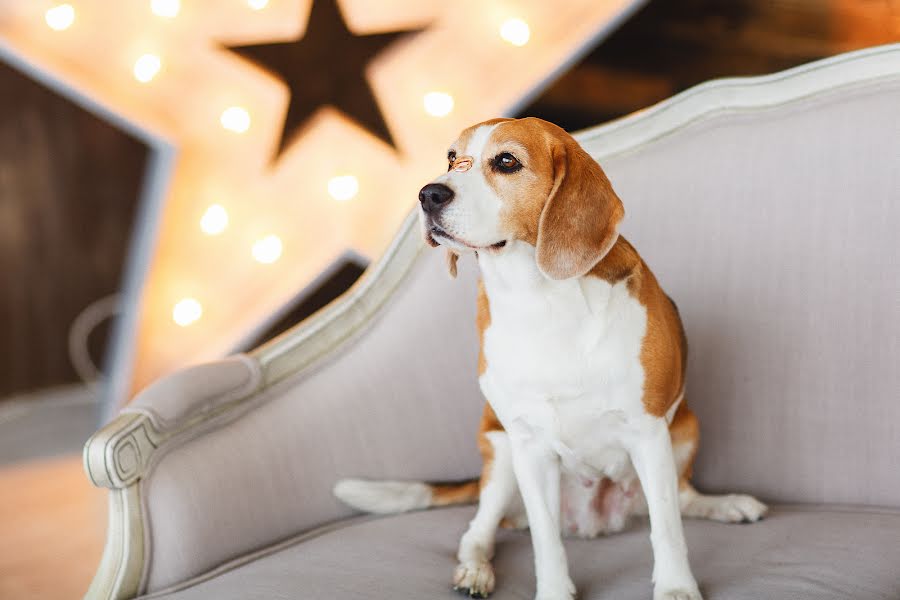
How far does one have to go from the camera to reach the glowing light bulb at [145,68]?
9.56 ft

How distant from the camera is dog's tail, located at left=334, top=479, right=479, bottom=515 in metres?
1.65

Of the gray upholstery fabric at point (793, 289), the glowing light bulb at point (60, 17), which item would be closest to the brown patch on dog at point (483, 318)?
the gray upholstery fabric at point (793, 289)

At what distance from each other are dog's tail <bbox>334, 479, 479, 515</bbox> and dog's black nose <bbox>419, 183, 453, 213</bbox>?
2.03 feet

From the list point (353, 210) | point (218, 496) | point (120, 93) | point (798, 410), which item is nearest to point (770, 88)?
point (798, 410)

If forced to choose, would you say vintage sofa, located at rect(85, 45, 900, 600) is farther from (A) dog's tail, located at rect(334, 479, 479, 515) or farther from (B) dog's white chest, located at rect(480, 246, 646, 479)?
(B) dog's white chest, located at rect(480, 246, 646, 479)

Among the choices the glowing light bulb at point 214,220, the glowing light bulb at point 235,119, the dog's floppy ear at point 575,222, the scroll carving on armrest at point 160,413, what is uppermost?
the glowing light bulb at point 235,119

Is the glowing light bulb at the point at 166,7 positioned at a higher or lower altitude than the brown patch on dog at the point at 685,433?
higher

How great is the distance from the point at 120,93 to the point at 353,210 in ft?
2.73

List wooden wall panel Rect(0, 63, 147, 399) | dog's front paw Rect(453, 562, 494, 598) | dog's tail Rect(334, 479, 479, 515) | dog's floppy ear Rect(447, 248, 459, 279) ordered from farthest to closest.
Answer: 1. wooden wall panel Rect(0, 63, 147, 399)
2. dog's tail Rect(334, 479, 479, 515)
3. dog's floppy ear Rect(447, 248, 459, 279)
4. dog's front paw Rect(453, 562, 494, 598)

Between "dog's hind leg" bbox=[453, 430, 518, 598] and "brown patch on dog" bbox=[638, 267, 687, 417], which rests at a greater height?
"brown patch on dog" bbox=[638, 267, 687, 417]

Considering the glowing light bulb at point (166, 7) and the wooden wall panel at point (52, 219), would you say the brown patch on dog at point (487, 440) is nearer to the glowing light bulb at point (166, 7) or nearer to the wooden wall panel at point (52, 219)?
the glowing light bulb at point (166, 7)

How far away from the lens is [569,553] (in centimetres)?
145

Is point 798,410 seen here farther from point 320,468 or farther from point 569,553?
point 320,468

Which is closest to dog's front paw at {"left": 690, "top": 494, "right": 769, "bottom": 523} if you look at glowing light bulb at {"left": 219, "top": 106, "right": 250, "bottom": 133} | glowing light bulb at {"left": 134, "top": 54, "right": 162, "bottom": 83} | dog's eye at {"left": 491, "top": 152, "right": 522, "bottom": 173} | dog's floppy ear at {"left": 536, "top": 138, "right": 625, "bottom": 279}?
dog's floppy ear at {"left": 536, "top": 138, "right": 625, "bottom": 279}
